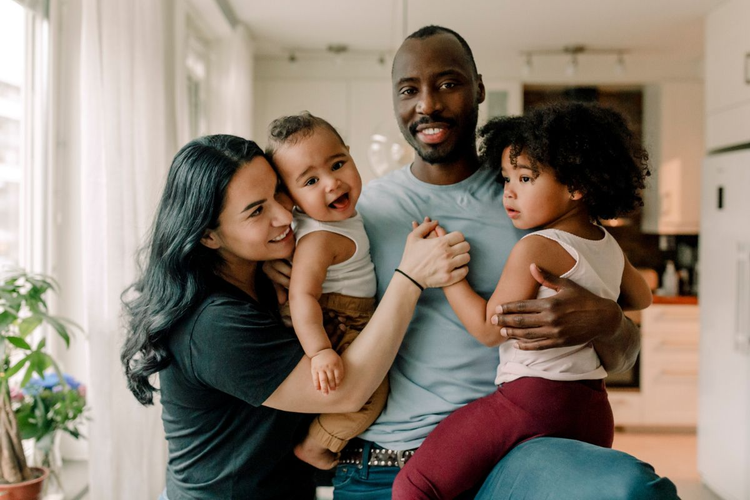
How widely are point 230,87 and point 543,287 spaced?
389cm

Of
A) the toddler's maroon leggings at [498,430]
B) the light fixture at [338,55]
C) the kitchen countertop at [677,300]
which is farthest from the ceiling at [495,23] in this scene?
the toddler's maroon leggings at [498,430]

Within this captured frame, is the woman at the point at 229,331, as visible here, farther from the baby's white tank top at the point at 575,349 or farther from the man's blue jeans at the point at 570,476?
the man's blue jeans at the point at 570,476

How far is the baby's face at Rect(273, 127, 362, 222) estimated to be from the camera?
1.49 m

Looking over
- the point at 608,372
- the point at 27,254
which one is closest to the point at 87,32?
the point at 27,254

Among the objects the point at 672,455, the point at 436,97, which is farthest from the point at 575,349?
the point at 672,455

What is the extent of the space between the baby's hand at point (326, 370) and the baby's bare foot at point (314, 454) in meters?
0.23

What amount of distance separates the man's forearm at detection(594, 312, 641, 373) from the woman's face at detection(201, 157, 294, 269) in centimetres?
71

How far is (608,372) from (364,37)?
4426 mm

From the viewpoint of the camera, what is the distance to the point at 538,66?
18.8 ft

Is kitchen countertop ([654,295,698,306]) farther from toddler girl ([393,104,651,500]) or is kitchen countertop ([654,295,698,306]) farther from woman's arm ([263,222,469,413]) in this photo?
woman's arm ([263,222,469,413])

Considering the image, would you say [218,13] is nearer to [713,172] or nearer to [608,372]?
[713,172]

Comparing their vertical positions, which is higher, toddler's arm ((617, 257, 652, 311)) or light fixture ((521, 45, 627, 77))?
A: light fixture ((521, 45, 627, 77))

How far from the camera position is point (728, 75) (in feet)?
13.3

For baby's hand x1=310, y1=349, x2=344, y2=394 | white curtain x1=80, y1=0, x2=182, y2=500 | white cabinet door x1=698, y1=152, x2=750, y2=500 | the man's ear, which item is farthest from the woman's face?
white cabinet door x1=698, y1=152, x2=750, y2=500
